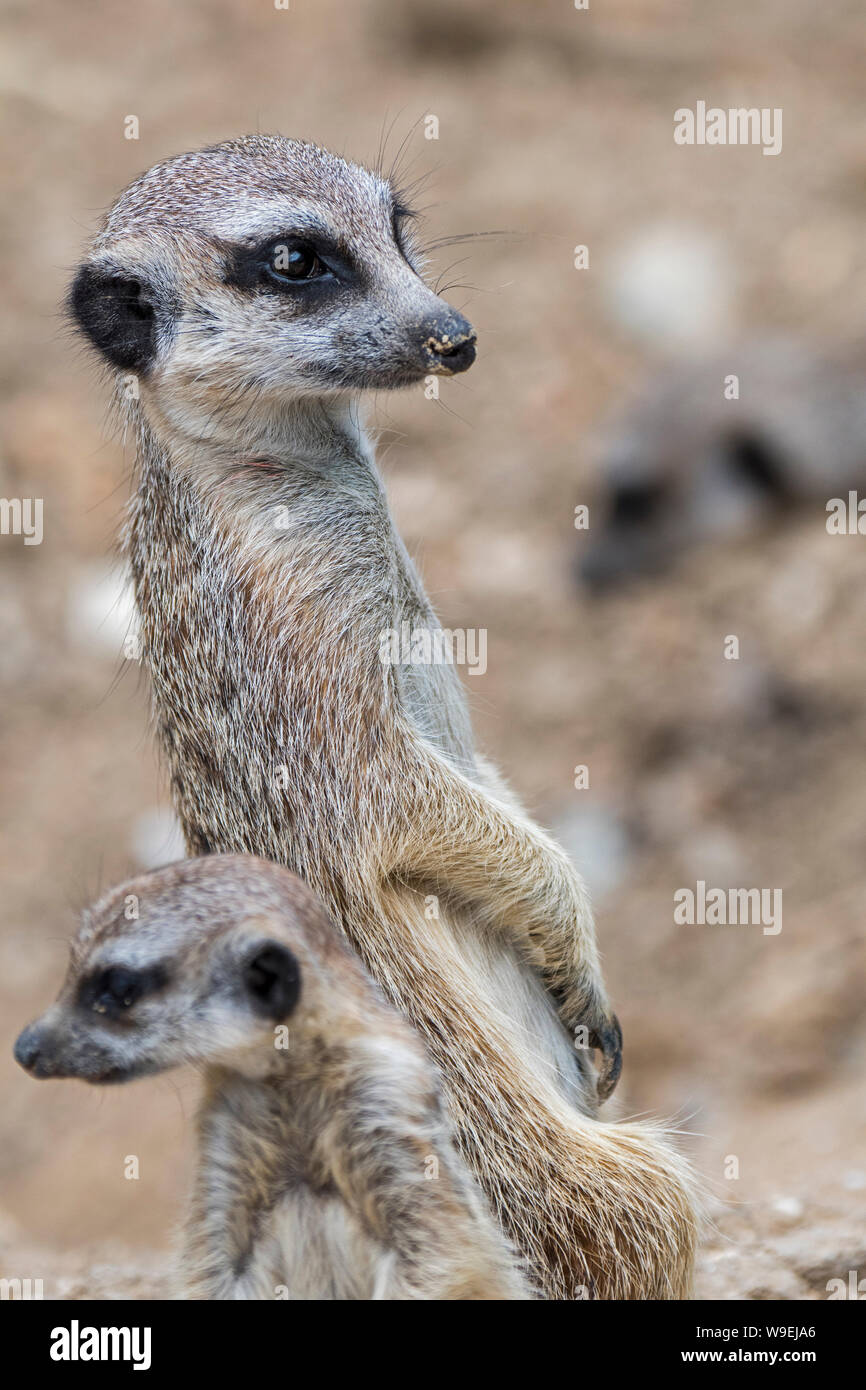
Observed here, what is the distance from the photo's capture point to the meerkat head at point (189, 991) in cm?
278

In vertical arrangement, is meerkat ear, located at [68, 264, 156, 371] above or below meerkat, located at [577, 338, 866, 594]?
below

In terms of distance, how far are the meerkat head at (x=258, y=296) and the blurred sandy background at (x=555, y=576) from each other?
0.84 meters

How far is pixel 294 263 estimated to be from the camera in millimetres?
3262

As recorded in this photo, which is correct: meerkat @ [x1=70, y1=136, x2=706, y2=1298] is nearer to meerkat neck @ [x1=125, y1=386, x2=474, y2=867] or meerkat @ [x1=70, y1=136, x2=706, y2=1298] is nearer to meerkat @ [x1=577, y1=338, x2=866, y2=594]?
meerkat neck @ [x1=125, y1=386, x2=474, y2=867]

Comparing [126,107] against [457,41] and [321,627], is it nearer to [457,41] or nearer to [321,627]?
[457,41]

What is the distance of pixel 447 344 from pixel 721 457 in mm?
5599

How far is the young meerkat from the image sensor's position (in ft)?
9.06

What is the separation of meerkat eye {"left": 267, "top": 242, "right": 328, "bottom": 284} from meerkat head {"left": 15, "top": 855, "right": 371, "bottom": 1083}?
1200 mm

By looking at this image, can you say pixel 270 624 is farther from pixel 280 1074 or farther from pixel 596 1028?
pixel 596 1028

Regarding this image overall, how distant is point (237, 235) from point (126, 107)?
7.51 metres

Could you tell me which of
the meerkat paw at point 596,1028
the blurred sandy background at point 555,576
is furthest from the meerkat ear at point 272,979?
the meerkat paw at point 596,1028

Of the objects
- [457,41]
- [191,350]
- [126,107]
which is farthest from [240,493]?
[457,41]

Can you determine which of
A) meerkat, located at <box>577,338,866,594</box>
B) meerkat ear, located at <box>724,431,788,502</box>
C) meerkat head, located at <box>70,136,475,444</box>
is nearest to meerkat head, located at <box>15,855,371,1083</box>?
meerkat head, located at <box>70,136,475,444</box>

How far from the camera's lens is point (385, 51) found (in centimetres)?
1063
